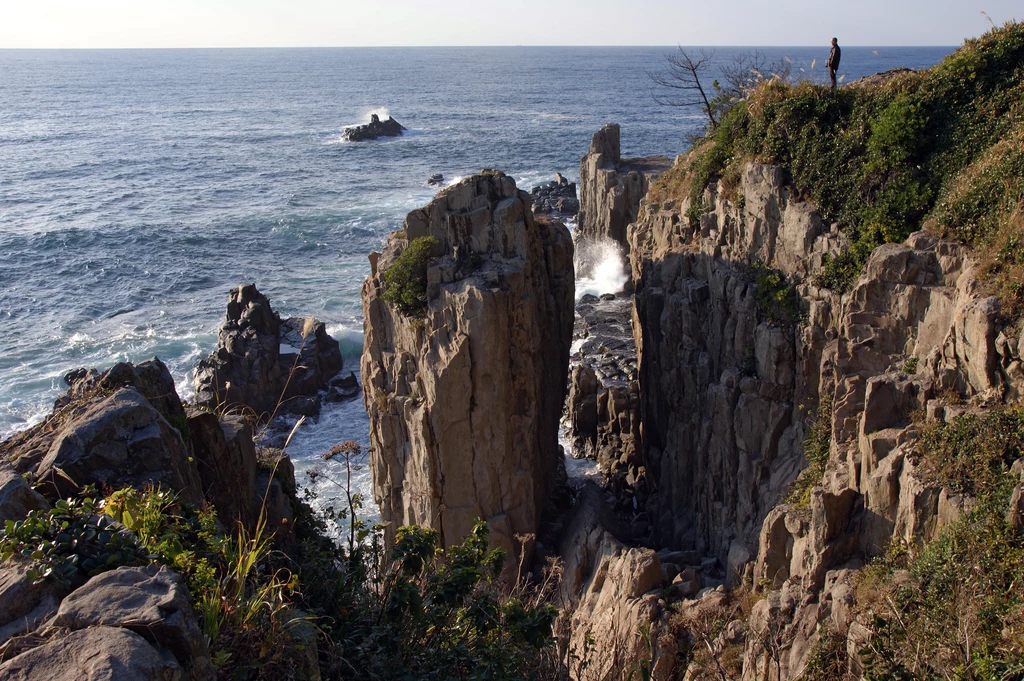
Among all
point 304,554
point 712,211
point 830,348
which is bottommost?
point 304,554

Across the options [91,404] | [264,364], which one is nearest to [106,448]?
[91,404]

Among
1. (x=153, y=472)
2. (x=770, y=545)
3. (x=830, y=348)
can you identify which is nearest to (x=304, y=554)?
(x=153, y=472)

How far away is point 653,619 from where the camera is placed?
15.0 metres

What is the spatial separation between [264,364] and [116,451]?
87.1ft

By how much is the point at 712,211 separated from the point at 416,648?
16759mm

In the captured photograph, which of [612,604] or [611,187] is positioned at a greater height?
[611,187]

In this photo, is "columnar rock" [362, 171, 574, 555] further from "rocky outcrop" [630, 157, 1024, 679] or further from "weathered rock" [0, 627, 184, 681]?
"weathered rock" [0, 627, 184, 681]

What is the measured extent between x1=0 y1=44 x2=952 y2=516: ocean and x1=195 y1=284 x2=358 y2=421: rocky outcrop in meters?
1.58

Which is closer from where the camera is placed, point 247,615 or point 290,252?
point 247,615

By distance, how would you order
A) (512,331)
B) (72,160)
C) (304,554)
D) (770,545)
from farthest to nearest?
(72,160) → (512,331) → (770,545) → (304,554)

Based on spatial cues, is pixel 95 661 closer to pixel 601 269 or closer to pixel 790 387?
pixel 790 387

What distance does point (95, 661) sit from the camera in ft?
→ 18.1

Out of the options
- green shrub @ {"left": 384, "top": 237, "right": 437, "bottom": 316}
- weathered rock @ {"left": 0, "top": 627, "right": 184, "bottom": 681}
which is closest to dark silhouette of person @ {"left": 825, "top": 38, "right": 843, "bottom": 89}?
green shrub @ {"left": 384, "top": 237, "right": 437, "bottom": 316}

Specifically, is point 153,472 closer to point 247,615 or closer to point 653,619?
point 247,615
